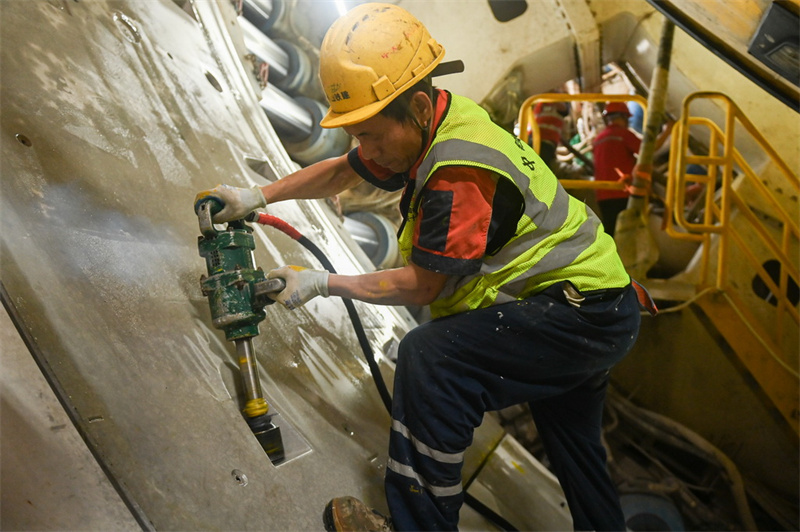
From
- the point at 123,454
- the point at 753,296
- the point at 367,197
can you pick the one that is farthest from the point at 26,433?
the point at 753,296

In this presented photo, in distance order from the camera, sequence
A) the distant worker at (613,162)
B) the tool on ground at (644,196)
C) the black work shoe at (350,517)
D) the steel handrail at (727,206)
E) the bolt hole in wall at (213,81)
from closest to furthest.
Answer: the black work shoe at (350,517) < the bolt hole in wall at (213,81) < the steel handrail at (727,206) < the tool on ground at (644,196) < the distant worker at (613,162)

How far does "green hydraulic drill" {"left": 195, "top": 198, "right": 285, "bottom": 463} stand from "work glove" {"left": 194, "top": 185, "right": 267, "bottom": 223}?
93mm

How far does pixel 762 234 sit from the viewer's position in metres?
3.58

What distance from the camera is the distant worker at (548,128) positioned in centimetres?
512

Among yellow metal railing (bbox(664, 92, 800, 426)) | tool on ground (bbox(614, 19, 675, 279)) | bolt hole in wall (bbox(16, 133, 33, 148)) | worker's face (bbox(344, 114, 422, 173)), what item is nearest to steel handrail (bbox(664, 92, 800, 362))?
yellow metal railing (bbox(664, 92, 800, 426))

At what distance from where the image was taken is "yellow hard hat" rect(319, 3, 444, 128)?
1519mm

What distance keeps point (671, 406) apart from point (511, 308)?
302cm

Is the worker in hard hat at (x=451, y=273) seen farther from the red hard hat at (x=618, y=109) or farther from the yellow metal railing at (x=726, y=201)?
the red hard hat at (x=618, y=109)

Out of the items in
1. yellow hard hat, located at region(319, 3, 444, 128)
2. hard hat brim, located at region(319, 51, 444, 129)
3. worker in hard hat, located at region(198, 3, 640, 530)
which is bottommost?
worker in hard hat, located at region(198, 3, 640, 530)

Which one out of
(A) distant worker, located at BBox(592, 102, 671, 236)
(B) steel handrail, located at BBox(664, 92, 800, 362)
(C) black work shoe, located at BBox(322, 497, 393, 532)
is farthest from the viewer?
(A) distant worker, located at BBox(592, 102, 671, 236)

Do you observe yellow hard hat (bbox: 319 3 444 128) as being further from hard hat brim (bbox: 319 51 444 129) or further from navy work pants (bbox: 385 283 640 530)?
navy work pants (bbox: 385 283 640 530)

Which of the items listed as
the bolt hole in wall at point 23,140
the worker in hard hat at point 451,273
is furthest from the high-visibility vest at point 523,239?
the bolt hole in wall at point 23,140

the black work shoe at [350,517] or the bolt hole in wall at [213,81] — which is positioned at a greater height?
the bolt hole in wall at [213,81]

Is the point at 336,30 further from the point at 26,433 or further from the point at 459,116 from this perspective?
the point at 26,433
